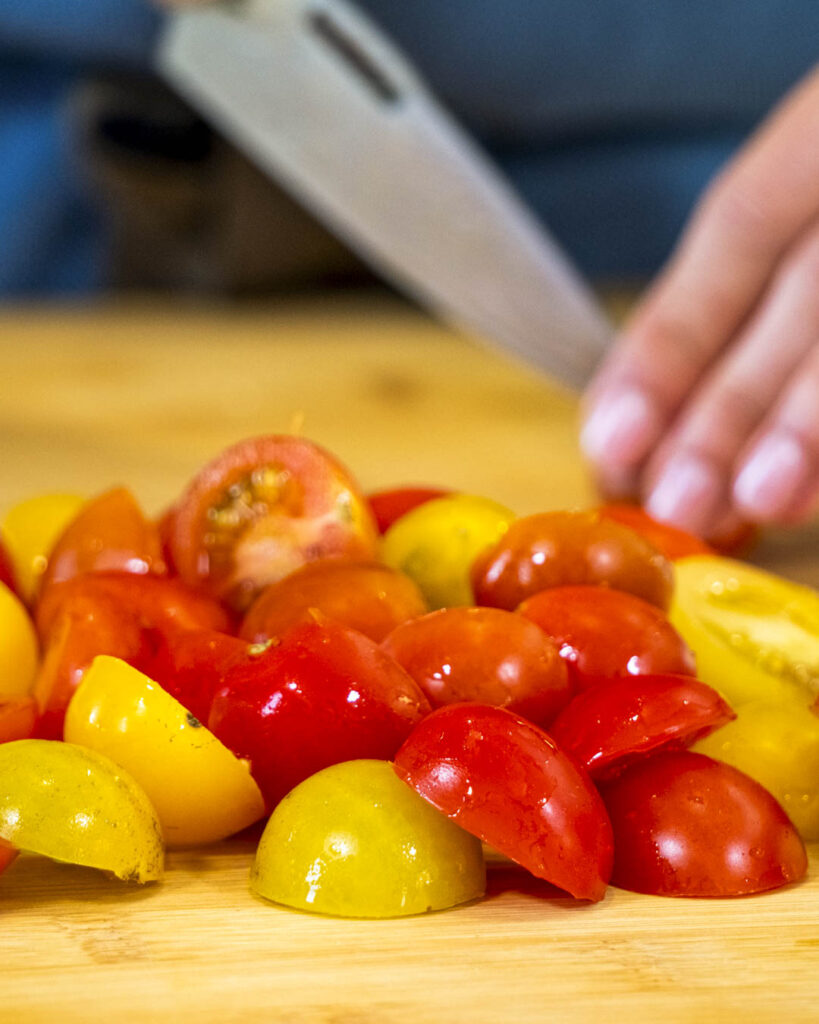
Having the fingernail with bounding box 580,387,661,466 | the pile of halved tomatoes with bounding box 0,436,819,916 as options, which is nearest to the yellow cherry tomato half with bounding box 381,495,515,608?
the pile of halved tomatoes with bounding box 0,436,819,916

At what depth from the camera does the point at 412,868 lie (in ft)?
2.05

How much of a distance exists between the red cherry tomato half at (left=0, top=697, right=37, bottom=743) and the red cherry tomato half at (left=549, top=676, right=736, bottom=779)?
9.9 inches

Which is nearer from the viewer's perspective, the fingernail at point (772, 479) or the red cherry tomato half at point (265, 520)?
the red cherry tomato half at point (265, 520)

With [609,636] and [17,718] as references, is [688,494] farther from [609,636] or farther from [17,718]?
[17,718]

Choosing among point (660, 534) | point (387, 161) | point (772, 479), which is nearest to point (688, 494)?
point (772, 479)

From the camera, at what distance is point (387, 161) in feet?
5.30

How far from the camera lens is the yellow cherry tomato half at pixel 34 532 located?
36.3 inches

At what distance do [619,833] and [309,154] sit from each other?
1116 mm

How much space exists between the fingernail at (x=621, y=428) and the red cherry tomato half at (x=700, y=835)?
0.77 metres

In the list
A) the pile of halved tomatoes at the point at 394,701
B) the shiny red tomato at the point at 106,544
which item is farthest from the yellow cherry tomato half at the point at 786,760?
the shiny red tomato at the point at 106,544

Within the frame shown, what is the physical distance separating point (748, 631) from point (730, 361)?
0.67 m

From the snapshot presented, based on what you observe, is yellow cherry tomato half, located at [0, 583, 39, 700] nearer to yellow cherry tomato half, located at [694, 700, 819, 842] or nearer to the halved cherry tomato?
the halved cherry tomato

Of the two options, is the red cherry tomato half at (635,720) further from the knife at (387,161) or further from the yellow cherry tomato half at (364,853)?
the knife at (387,161)

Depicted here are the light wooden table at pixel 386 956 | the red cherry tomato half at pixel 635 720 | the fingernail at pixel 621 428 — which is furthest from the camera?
the fingernail at pixel 621 428
